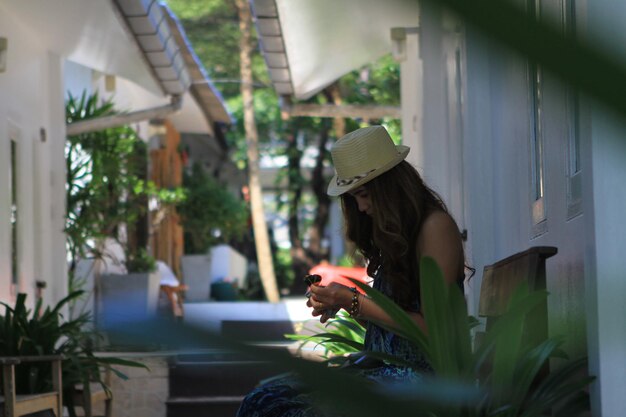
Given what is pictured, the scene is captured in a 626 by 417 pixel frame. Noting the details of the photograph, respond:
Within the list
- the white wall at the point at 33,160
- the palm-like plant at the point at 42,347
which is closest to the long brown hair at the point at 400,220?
the palm-like plant at the point at 42,347

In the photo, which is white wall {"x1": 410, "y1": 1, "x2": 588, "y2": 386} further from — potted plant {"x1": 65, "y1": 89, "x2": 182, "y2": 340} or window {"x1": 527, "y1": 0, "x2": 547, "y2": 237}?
potted plant {"x1": 65, "y1": 89, "x2": 182, "y2": 340}

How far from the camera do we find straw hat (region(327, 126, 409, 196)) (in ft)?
8.62

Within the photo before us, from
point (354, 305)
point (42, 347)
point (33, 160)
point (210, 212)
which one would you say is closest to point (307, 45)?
point (33, 160)

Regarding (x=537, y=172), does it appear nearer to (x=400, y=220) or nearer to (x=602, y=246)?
(x=400, y=220)

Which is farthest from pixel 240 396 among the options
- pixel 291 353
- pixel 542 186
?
pixel 291 353

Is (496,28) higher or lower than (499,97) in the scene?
lower

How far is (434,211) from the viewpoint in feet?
8.82

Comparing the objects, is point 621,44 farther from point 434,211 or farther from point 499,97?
point 499,97

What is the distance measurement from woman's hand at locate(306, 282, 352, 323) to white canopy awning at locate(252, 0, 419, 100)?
13.1ft

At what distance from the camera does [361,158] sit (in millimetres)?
2656

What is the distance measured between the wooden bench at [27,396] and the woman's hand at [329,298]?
2777mm

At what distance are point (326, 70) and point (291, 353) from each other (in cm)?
854

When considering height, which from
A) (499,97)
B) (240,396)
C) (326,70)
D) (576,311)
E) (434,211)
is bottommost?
(240,396)

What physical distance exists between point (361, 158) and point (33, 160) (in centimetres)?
544
